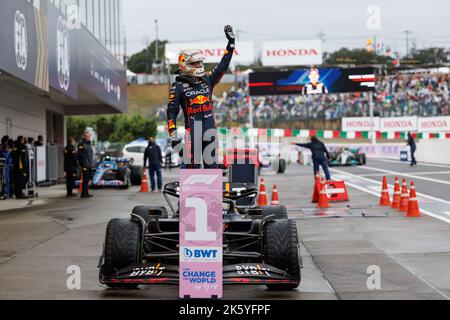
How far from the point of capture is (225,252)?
789 centimetres

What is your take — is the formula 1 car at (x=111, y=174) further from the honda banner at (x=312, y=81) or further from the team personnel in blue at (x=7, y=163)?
the honda banner at (x=312, y=81)

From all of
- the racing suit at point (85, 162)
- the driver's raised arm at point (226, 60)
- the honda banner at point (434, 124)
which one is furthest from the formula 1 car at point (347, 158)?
the driver's raised arm at point (226, 60)

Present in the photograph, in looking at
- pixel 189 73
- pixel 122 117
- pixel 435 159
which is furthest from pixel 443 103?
pixel 189 73

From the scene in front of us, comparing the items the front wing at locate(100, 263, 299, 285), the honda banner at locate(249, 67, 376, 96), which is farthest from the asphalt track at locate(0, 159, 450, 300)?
the honda banner at locate(249, 67, 376, 96)

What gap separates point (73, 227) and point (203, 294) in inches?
314

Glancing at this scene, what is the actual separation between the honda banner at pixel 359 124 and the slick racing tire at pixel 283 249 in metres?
56.6

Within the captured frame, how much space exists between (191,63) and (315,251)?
3.15 metres

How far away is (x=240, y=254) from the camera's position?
7.90 m

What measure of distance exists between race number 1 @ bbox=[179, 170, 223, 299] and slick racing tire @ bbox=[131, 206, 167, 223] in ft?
4.34

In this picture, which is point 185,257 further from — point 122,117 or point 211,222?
point 122,117

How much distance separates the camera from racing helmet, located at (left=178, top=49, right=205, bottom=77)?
9.41 metres

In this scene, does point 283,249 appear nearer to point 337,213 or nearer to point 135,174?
point 337,213

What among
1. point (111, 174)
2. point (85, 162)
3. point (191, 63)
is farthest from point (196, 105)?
point (111, 174)
